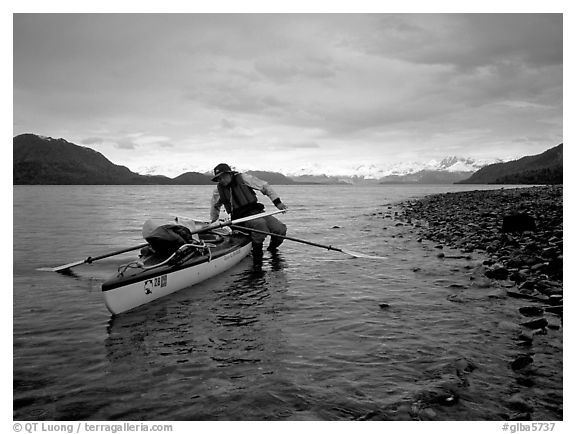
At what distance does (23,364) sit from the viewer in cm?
667

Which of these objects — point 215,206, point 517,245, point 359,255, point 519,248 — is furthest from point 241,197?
point 517,245

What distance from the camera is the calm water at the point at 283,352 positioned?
5.29 metres

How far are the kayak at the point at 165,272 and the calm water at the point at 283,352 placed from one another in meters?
0.31

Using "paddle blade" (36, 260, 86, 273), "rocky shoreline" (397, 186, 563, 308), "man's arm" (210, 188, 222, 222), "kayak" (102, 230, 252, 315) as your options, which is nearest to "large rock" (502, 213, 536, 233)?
"rocky shoreline" (397, 186, 563, 308)

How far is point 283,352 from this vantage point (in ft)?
23.3

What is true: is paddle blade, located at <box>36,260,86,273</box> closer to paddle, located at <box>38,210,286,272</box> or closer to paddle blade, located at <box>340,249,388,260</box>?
paddle, located at <box>38,210,286,272</box>

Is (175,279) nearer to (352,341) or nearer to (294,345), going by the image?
(294,345)

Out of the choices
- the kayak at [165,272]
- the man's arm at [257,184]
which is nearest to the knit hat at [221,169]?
the man's arm at [257,184]

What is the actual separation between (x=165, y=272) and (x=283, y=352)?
13.8 ft

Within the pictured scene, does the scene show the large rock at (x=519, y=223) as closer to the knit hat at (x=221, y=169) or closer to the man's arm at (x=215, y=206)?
the knit hat at (x=221, y=169)

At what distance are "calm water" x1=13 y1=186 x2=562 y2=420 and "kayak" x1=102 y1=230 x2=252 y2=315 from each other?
1.00ft
